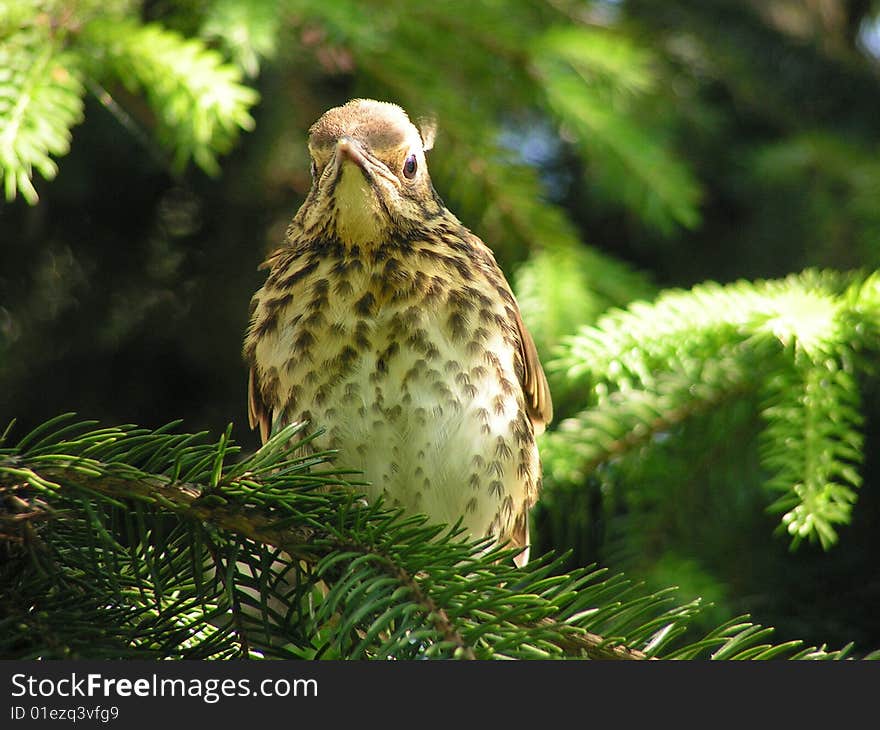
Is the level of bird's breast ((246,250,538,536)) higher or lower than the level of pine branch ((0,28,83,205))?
lower

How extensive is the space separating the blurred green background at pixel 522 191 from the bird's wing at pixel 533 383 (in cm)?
5

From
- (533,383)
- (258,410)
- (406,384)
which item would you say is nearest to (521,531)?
(533,383)

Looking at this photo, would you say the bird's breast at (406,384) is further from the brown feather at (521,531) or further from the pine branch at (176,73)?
the pine branch at (176,73)

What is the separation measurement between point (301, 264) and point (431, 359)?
0.31 m

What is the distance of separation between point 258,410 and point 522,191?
827mm

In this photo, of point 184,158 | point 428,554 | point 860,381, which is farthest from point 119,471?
point 860,381

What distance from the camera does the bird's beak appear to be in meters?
1.73

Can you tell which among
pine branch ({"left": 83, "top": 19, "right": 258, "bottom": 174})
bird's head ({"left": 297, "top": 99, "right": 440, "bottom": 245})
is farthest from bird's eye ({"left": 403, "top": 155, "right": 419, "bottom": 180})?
pine branch ({"left": 83, "top": 19, "right": 258, "bottom": 174})

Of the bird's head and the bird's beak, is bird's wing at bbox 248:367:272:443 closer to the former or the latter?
the bird's head

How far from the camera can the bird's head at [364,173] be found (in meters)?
1.80

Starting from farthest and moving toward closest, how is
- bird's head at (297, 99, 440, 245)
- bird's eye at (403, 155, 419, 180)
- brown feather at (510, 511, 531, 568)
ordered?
brown feather at (510, 511, 531, 568)
bird's eye at (403, 155, 419, 180)
bird's head at (297, 99, 440, 245)

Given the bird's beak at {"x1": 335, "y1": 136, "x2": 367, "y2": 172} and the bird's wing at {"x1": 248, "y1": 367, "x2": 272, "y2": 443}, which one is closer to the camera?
the bird's beak at {"x1": 335, "y1": 136, "x2": 367, "y2": 172}

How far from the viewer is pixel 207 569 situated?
1.29 meters

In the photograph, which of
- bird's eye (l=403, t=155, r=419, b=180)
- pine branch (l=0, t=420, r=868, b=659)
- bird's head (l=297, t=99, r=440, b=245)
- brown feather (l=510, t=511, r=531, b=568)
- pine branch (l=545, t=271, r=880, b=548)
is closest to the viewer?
pine branch (l=0, t=420, r=868, b=659)
